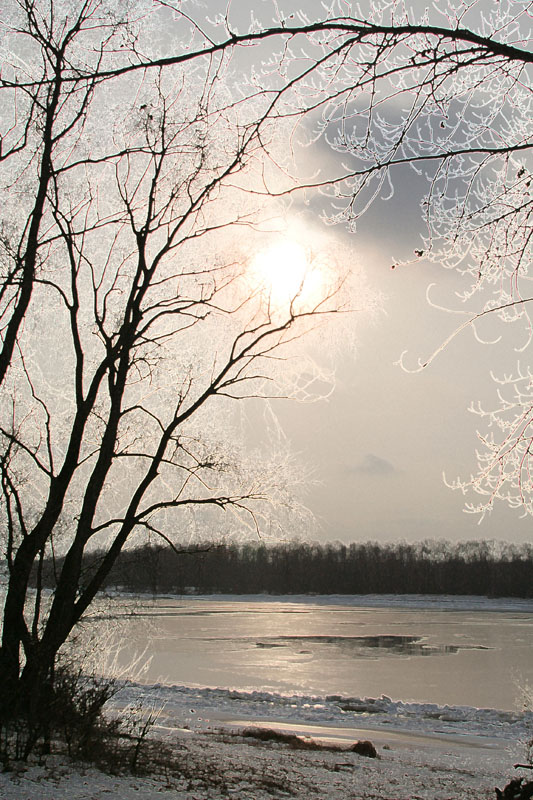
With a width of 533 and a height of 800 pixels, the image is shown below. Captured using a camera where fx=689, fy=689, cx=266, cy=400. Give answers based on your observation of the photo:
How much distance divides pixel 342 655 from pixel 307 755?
21615mm

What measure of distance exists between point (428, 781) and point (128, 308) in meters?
7.70

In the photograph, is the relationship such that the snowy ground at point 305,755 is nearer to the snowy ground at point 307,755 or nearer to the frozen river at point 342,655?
the snowy ground at point 307,755

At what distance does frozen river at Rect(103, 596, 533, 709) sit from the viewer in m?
21.6

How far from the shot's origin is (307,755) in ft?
34.3

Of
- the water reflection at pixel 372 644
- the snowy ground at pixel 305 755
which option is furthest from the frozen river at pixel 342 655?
the snowy ground at pixel 305 755

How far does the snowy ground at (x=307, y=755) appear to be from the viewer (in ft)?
20.7

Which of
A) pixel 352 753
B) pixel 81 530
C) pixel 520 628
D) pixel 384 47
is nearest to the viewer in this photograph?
pixel 384 47

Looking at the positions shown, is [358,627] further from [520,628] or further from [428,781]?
[428,781]

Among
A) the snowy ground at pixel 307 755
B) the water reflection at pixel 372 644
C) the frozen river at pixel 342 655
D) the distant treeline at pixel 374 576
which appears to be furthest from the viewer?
the distant treeline at pixel 374 576

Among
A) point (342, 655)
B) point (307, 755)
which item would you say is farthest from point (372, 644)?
point (307, 755)

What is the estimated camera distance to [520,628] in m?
46.7

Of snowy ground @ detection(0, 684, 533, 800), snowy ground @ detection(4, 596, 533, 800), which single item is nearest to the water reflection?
snowy ground @ detection(4, 596, 533, 800)

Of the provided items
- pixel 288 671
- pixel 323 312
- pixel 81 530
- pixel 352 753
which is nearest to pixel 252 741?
pixel 352 753

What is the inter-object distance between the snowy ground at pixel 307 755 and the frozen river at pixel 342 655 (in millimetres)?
2035
